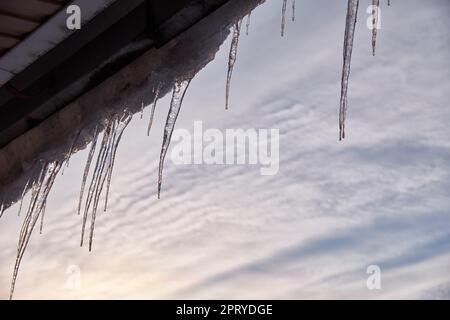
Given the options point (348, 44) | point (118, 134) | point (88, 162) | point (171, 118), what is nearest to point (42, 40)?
point (118, 134)

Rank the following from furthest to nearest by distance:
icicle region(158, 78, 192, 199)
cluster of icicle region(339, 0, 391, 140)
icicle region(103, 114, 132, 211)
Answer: icicle region(103, 114, 132, 211), icicle region(158, 78, 192, 199), cluster of icicle region(339, 0, 391, 140)

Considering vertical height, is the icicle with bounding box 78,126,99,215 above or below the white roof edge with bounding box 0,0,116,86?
below

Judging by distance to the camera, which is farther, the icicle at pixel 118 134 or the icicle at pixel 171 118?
the icicle at pixel 118 134

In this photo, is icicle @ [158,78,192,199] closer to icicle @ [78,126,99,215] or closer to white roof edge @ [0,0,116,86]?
icicle @ [78,126,99,215]

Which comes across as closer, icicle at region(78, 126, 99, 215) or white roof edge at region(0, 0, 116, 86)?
white roof edge at region(0, 0, 116, 86)

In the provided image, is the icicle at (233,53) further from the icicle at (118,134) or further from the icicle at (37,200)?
the icicle at (37,200)

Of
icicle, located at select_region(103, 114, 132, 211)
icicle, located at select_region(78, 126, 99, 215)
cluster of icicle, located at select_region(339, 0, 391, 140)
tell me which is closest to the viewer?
cluster of icicle, located at select_region(339, 0, 391, 140)

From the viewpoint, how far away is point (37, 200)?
10.5 ft

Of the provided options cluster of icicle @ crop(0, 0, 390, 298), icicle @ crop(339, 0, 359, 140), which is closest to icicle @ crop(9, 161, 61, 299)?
cluster of icicle @ crop(0, 0, 390, 298)

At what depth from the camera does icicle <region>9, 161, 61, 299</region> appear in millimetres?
2877

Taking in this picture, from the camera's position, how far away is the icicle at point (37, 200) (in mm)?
2877

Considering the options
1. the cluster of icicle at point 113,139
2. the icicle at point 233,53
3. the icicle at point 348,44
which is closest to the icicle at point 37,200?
the cluster of icicle at point 113,139

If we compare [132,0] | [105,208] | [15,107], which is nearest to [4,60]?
→ [15,107]
